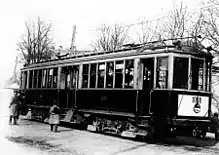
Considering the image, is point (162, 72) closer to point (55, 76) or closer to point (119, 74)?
point (119, 74)

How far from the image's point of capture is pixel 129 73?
12.3 metres

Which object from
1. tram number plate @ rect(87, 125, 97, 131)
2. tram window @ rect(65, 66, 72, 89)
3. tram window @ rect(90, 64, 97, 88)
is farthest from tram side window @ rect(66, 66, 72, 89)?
tram number plate @ rect(87, 125, 97, 131)

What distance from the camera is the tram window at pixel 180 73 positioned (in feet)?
36.6

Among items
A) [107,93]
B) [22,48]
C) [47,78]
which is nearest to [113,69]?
[107,93]

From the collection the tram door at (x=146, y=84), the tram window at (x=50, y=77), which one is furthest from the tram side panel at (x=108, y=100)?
the tram window at (x=50, y=77)

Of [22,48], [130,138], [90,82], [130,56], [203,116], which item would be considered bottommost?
[130,138]

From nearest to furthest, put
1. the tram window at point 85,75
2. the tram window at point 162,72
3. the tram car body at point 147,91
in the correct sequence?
the tram car body at point 147,91 < the tram window at point 162,72 < the tram window at point 85,75

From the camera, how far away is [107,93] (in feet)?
43.2

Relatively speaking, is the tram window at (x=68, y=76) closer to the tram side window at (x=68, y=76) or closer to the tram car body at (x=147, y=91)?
the tram side window at (x=68, y=76)

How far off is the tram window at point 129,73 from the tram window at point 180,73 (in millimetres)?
1775

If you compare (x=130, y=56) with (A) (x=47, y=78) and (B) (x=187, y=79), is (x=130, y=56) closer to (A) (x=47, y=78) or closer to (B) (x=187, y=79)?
(B) (x=187, y=79)

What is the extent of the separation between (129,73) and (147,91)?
1.22 meters

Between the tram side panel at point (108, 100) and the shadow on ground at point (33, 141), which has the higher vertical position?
the tram side panel at point (108, 100)

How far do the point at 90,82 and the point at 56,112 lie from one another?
2.02 meters
